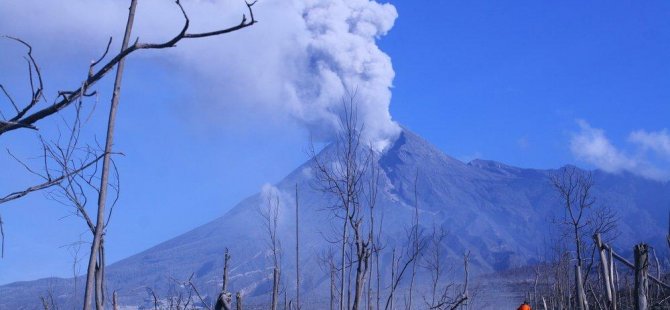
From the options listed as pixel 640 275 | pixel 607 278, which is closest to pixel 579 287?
pixel 607 278

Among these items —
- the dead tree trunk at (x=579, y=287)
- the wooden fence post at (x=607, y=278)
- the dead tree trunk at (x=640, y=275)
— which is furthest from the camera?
the dead tree trunk at (x=579, y=287)

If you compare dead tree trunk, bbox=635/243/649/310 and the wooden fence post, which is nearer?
dead tree trunk, bbox=635/243/649/310

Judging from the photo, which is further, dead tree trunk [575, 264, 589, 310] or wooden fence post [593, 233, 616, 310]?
dead tree trunk [575, 264, 589, 310]

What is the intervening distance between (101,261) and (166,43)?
451 cm

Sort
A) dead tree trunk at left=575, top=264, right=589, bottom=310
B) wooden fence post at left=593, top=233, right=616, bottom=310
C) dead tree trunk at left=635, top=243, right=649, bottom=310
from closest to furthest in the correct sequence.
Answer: dead tree trunk at left=635, top=243, right=649, bottom=310
wooden fence post at left=593, top=233, right=616, bottom=310
dead tree trunk at left=575, top=264, right=589, bottom=310

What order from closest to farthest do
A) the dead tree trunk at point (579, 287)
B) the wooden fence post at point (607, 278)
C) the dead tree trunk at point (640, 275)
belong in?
the dead tree trunk at point (640, 275) < the wooden fence post at point (607, 278) < the dead tree trunk at point (579, 287)

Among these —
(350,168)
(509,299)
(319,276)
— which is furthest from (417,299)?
(350,168)

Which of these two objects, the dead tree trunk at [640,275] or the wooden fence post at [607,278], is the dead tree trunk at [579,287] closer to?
the wooden fence post at [607,278]

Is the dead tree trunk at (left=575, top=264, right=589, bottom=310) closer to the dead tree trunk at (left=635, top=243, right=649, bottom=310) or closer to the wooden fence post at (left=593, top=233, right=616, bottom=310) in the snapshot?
the wooden fence post at (left=593, top=233, right=616, bottom=310)

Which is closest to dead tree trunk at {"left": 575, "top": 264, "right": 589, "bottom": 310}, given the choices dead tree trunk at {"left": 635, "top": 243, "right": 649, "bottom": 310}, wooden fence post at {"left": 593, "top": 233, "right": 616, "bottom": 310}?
wooden fence post at {"left": 593, "top": 233, "right": 616, "bottom": 310}

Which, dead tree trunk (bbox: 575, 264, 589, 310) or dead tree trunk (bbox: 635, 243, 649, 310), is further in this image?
dead tree trunk (bbox: 575, 264, 589, 310)

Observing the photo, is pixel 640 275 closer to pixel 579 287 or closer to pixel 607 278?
pixel 607 278

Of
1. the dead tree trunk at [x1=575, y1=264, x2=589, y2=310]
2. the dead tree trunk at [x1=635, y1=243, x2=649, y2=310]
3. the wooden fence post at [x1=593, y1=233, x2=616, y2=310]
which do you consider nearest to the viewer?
the dead tree trunk at [x1=635, y1=243, x2=649, y2=310]

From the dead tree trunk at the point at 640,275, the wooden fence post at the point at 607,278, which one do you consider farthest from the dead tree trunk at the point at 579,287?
the dead tree trunk at the point at 640,275
